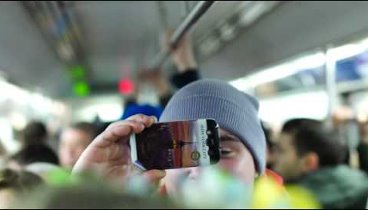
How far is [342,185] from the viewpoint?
1.66 metres

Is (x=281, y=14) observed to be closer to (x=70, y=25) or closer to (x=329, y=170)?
(x=329, y=170)

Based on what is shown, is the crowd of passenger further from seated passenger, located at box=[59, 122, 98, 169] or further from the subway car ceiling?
the subway car ceiling

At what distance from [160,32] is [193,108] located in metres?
3.66

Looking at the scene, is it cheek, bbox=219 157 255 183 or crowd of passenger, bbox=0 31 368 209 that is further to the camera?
cheek, bbox=219 157 255 183

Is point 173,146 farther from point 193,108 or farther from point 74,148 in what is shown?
point 74,148

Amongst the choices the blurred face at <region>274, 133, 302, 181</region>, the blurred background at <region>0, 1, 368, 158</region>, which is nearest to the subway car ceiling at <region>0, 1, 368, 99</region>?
the blurred background at <region>0, 1, 368, 158</region>

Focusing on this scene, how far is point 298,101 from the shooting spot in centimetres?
460

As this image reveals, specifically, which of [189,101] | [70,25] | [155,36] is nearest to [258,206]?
[189,101]

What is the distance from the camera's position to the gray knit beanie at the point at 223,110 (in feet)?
3.80

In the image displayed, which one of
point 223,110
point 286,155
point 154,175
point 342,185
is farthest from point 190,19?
point 154,175

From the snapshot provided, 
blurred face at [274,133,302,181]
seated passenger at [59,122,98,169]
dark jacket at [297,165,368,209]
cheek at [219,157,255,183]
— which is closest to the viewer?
cheek at [219,157,255,183]

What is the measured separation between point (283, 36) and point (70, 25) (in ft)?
7.24

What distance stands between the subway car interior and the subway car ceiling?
1 centimetres

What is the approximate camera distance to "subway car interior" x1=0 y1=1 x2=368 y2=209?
2.39ft
